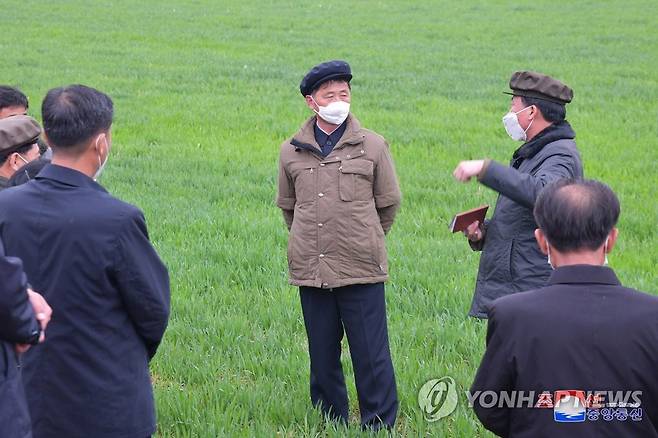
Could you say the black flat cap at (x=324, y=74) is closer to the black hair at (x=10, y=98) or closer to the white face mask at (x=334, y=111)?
the white face mask at (x=334, y=111)

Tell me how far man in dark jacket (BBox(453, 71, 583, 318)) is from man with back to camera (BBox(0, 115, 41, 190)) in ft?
7.35

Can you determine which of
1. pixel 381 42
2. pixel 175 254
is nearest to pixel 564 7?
pixel 381 42

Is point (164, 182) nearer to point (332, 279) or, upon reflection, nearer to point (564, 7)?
point (332, 279)

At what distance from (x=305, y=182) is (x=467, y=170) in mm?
1124

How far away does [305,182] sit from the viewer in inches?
211

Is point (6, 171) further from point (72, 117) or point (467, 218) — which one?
Answer: point (467, 218)

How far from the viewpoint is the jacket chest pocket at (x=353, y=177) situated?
527 cm

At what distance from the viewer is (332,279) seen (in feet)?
17.1

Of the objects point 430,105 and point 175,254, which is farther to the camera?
point 430,105

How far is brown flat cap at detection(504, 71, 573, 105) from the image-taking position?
16.7 feet

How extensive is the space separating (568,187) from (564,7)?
31.9 metres

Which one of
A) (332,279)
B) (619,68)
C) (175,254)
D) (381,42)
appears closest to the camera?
(332,279)

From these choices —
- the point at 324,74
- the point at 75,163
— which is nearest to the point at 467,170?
the point at 324,74

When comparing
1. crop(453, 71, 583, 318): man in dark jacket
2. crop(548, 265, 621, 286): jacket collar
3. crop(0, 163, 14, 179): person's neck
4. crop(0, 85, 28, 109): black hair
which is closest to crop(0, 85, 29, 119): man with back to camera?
crop(0, 85, 28, 109): black hair
